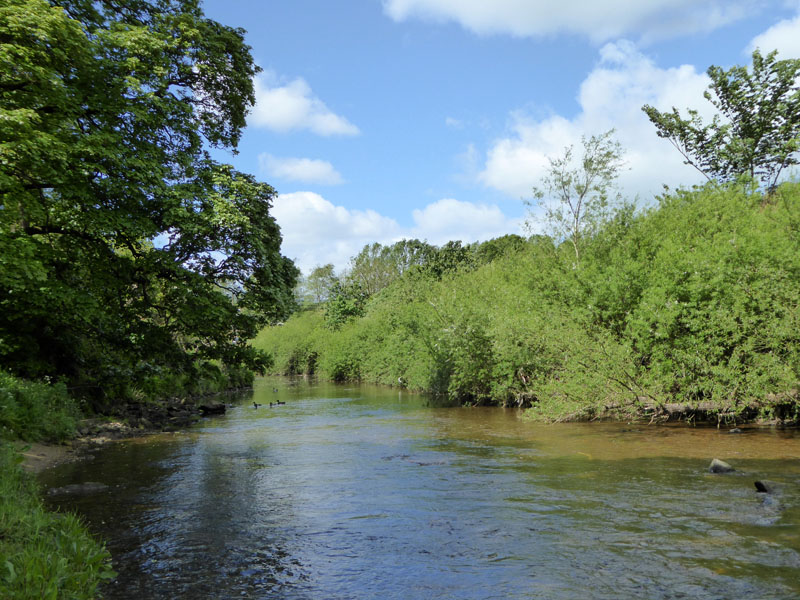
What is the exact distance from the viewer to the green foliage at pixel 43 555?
5.54 m

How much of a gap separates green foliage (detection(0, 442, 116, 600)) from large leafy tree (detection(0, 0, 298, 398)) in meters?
7.40

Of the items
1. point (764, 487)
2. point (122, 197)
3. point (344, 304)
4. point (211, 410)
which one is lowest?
point (211, 410)

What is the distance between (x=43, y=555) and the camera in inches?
249

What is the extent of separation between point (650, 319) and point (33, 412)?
65.8ft

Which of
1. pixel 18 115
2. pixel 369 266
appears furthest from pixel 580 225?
pixel 369 266

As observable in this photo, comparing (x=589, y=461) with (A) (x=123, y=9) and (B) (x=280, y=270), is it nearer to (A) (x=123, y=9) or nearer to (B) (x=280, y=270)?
(B) (x=280, y=270)

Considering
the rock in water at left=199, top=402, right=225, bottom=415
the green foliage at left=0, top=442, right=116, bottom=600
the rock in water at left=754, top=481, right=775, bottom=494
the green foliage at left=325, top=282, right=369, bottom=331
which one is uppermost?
the green foliage at left=325, top=282, right=369, bottom=331

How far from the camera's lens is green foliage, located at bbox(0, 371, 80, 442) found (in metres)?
15.4

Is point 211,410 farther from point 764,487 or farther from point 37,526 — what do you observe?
point 764,487

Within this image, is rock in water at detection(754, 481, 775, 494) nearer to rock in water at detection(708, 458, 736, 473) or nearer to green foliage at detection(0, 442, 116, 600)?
rock in water at detection(708, 458, 736, 473)

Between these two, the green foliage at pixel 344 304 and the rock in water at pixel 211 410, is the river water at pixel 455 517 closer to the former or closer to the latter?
the rock in water at pixel 211 410

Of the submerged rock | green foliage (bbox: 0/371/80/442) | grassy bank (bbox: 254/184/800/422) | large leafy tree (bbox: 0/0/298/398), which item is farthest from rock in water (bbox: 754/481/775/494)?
green foliage (bbox: 0/371/80/442)

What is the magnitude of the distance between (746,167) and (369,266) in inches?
2292

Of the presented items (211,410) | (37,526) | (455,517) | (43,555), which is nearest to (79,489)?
(37,526)
